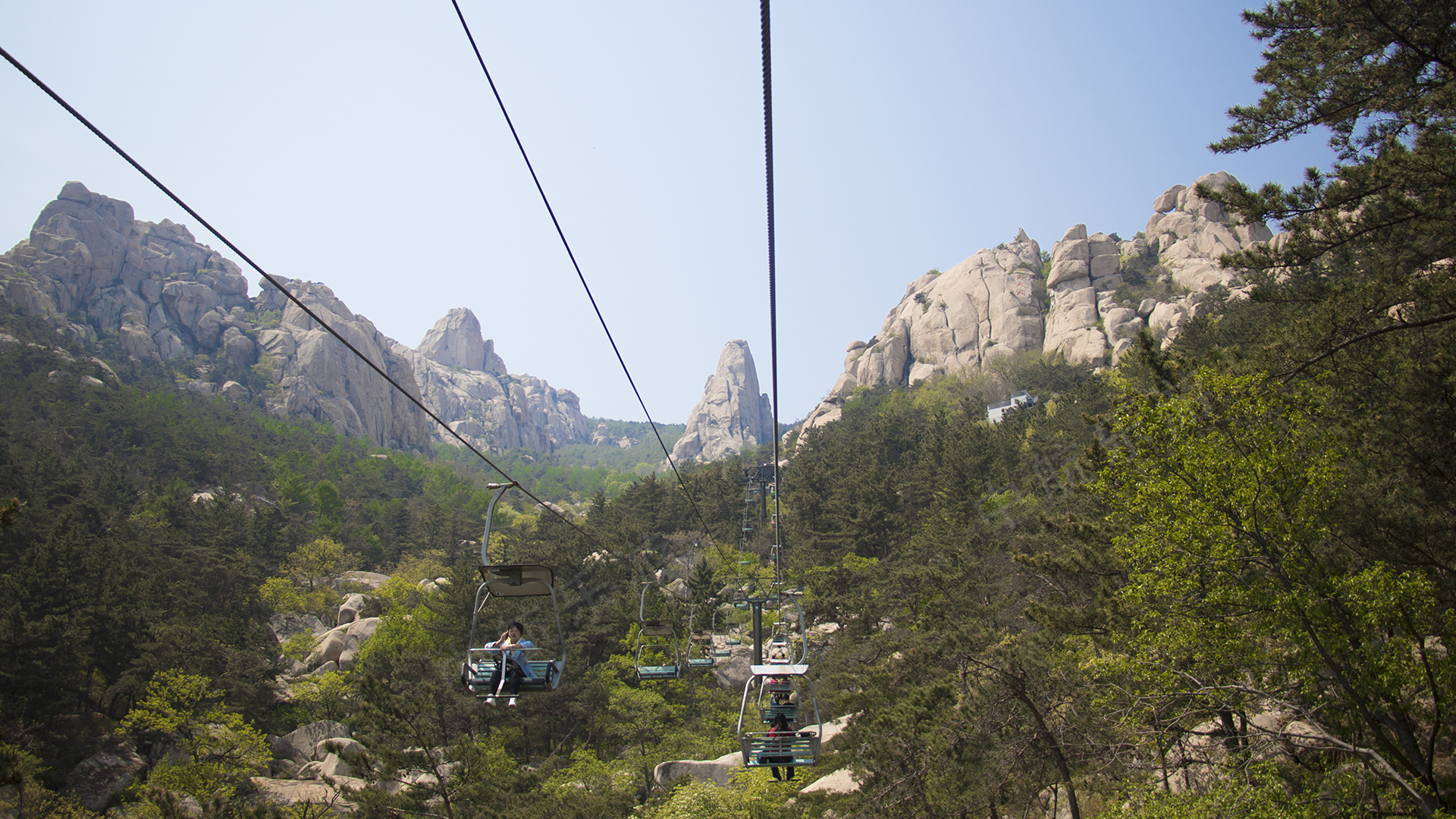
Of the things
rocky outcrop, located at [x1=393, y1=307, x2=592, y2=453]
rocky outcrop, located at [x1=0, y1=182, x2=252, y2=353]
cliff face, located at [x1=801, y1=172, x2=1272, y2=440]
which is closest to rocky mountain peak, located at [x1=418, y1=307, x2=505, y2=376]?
rocky outcrop, located at [x1=393, y1=307, x2=592, y2=453]

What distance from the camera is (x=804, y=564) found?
126 feet

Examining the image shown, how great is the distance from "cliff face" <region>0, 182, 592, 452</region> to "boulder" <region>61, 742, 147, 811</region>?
65779mm

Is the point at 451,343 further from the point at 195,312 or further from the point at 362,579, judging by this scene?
the point at 362,579

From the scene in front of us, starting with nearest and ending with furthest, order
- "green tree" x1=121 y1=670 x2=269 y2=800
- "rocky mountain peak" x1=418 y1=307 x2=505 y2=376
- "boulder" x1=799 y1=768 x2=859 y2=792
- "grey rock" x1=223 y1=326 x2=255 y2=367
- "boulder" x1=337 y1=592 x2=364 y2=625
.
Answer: "boulder" x1=799 y1=768 x2=859 y2=792
"green tree" x1=121 y1=670 x2=269 y2=800
"boulder" x1=337 y1=592 x2=364 y2=625
"grey rock" x1=223 y1=326 x2=255 y2=367
"rocky mountain peak" x1=418 y1=307 x2=505 y2=376

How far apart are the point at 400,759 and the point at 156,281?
418ft

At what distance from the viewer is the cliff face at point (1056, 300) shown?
71750 mm

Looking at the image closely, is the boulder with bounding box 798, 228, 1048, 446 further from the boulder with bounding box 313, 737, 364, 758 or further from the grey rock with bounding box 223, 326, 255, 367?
the grey rock with bounding box 223, 326, 255, 367

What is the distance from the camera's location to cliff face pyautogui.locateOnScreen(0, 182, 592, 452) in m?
99.3

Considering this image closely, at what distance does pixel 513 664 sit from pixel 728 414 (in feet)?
492

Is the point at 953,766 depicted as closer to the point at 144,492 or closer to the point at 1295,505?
the point at 1295,505

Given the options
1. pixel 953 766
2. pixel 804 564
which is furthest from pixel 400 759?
pixel 804 564

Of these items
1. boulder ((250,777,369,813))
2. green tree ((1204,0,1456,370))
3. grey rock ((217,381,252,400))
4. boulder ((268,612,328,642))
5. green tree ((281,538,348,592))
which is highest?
Answer: grey rock ((217,381,252,400))

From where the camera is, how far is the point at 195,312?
114250mm

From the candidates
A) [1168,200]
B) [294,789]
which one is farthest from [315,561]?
[1168,200]
